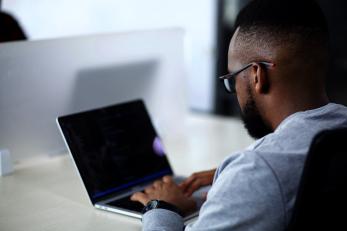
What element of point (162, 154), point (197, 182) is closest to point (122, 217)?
point (197, 182)

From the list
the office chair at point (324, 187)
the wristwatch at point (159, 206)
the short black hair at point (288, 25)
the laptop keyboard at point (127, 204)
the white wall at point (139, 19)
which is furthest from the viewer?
the white wall at point (139, 19)

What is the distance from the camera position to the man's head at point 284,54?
109cm

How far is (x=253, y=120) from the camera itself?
47.1 inches

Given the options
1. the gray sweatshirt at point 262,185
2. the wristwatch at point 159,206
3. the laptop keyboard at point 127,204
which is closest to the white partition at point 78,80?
the laptop keyboard at point 127,204

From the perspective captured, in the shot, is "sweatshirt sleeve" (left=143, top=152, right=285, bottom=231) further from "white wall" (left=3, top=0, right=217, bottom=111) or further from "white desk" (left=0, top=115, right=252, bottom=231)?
"white wall" (left=3, top=0, right=217, bottom=111)

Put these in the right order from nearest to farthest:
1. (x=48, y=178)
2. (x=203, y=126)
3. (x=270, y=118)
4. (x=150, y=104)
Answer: (x=270, y=118) → (x=48, y=178) → (x=150, y=104) → (x=203, y=126)

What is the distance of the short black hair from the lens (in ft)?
3.58

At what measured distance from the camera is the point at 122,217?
4.40 ft

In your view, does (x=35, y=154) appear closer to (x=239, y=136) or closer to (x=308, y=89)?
(x=239, y=136)

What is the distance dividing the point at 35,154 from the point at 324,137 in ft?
3.70

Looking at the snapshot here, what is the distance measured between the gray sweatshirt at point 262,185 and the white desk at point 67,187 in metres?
0.33

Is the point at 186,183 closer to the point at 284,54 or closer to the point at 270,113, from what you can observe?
the point at 270,113

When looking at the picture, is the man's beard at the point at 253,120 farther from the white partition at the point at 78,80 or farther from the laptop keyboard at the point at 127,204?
the white partition at the point at 78,80

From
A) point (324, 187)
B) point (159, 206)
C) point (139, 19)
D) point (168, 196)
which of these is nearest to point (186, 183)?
point (168, 196)
